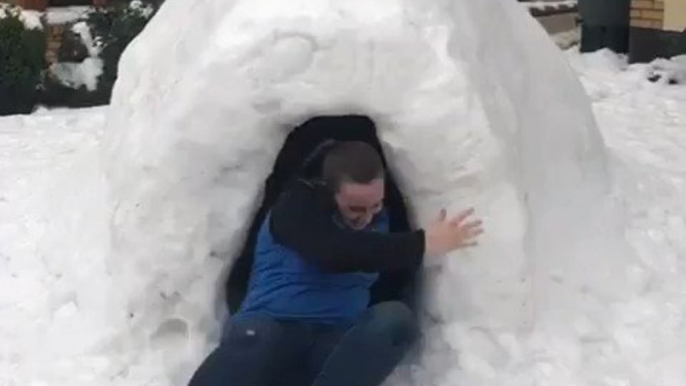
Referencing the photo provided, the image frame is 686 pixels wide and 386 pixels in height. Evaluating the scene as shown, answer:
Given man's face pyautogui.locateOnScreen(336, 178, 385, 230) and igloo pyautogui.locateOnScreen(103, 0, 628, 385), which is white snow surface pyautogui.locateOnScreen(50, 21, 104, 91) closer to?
igloo pyautogui.locateOnScreen(103, 0, 628, 385)

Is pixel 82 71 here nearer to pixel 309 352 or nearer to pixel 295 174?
pixel 295 174

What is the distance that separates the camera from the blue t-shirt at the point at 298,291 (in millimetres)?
4609

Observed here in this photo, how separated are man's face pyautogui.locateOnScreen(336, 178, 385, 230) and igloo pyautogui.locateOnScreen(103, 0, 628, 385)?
27 cm

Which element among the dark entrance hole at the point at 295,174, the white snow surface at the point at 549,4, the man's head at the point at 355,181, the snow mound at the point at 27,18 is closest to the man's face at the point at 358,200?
the man's head at the point at 355,181

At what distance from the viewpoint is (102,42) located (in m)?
12.0

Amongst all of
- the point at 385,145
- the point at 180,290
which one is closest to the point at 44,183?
the point at 180,290

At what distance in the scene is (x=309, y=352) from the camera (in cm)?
460

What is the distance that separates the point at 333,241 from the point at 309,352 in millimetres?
385

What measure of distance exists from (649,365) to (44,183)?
122 inches

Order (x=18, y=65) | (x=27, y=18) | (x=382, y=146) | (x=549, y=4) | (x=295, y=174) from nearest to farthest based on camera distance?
(x=382, y=146), (x=295, y=174), (x=18, y=65), (x=27, y=18), (x=549, y=4)

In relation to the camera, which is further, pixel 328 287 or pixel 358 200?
pixel 328 287

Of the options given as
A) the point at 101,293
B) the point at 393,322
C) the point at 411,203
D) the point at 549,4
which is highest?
the point at 411,203

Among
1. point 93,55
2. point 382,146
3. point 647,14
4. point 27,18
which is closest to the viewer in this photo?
point 382,146

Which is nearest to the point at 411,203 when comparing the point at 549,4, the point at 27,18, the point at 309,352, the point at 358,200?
the point at 358,200
